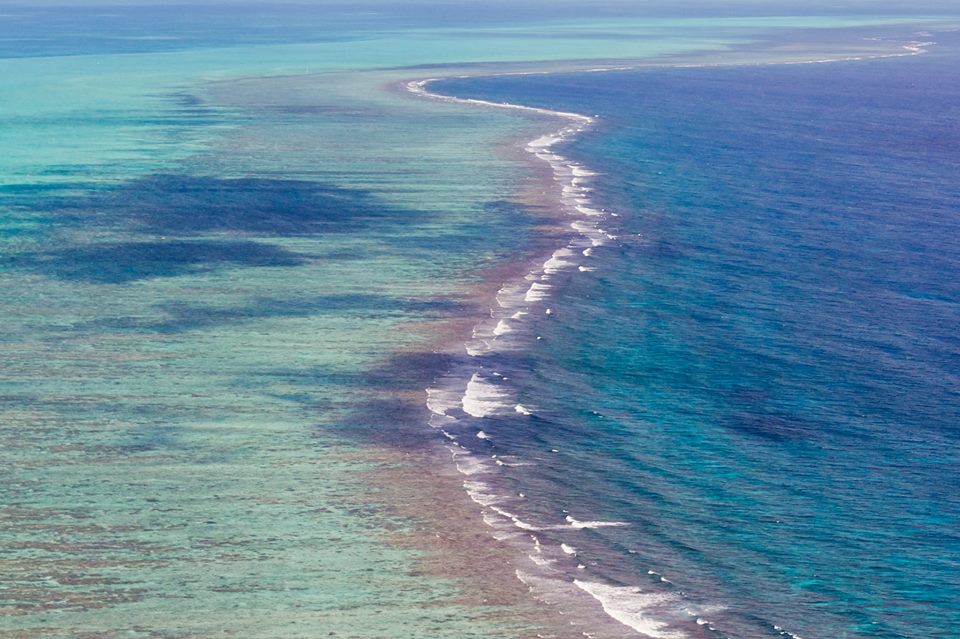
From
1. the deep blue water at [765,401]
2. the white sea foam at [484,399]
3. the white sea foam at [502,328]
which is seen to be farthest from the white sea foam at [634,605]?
the white sea foam at [502,328]

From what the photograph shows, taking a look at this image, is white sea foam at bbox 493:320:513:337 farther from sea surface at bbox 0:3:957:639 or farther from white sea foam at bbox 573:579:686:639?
white sea foam at bbox 573:579:686:639

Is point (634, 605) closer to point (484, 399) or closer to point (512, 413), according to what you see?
point (512, 413)

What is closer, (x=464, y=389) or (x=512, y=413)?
(x=512, y=413)

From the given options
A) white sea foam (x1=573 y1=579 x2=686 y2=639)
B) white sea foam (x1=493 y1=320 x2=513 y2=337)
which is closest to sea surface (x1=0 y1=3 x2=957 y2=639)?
white sea foam (x1=573 y1=579 x2=686 y2=639)

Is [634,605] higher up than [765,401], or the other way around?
[765,401]

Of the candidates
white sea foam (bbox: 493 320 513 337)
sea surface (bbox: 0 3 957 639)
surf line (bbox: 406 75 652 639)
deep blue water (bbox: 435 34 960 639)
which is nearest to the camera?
sea surface (bbox: 0 3 957 639)

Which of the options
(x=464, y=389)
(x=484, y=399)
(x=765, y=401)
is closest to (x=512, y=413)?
(x=484, y=399)

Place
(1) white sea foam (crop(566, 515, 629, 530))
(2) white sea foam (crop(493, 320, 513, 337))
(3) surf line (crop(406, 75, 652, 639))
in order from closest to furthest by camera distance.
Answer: (3) surf line (crop(406, 75, 652, 639))
(1) white sea foam (crop(566, 515, 629, 530))
(2) white sea foam (crop(493, 320, 513, 337))
